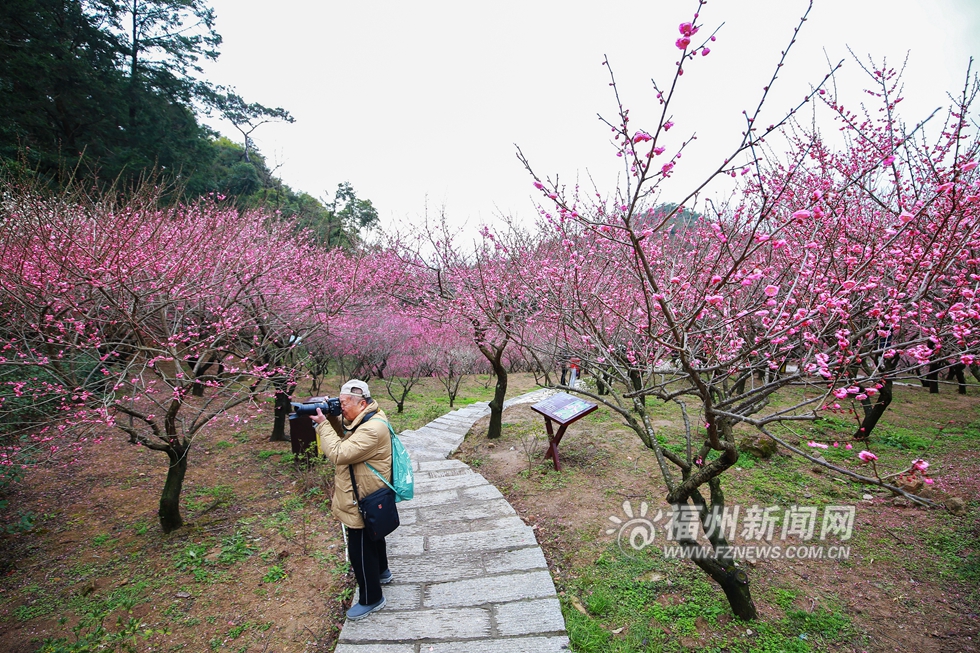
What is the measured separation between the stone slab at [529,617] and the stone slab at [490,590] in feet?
0.26

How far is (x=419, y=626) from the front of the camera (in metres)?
3.21

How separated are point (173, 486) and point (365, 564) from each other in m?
2.76

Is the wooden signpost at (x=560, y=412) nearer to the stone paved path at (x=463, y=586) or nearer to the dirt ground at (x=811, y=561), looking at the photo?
the dirt ground at (x=811, y=561)

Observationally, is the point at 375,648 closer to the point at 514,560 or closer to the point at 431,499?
the point at 514,560

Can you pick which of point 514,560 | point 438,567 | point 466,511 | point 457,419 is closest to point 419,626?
point 438,567

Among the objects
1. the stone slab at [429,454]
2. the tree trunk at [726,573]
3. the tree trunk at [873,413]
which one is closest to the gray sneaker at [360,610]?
the tree trunk at [726,573]

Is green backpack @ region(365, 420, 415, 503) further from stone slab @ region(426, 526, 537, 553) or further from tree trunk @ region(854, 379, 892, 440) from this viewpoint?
tree trunk @ region(854, 379, 892, 440)

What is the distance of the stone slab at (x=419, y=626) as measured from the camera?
3.11m

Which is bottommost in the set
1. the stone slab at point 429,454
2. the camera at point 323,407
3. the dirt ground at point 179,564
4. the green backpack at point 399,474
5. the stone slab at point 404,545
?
the dirt ground at point 179,564

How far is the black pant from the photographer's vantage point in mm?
3244

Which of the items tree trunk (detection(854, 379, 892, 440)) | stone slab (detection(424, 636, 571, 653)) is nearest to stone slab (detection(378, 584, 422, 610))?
stone slab (detection(424, 636, 571, 653))

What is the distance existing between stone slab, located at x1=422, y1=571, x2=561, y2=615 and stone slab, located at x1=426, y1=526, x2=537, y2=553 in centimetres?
45

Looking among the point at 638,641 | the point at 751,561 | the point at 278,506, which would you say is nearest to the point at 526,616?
the point at 638,641

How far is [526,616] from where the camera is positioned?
326 cm
